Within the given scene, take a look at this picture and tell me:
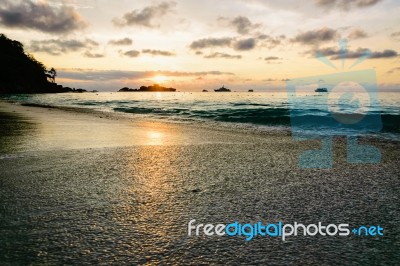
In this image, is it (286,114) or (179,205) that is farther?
(286,114)

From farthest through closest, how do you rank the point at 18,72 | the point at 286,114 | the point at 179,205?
1. the point at 18,72
2. the point at 286,114
3. the point at 179,205

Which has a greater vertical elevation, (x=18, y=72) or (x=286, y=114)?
(x=18, y=72)

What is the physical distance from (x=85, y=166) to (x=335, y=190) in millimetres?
3385

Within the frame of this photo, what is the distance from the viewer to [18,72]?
371 feet

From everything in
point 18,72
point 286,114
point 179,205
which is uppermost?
point 18,72

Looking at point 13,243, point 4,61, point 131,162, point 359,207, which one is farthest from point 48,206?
point 4,61

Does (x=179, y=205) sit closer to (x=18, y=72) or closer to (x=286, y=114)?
(x=286, y=114)

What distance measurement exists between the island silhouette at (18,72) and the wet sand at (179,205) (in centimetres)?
11175

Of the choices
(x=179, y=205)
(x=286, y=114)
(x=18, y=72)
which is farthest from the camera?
(x=18, y=72)

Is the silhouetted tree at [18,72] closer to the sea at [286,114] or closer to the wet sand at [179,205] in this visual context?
the sea at [286,114]

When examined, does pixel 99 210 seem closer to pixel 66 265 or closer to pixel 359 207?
pixel 66 265

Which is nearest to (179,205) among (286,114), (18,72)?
(286,114)

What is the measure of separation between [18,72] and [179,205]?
433ft

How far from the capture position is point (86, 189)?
3279 millimetres
